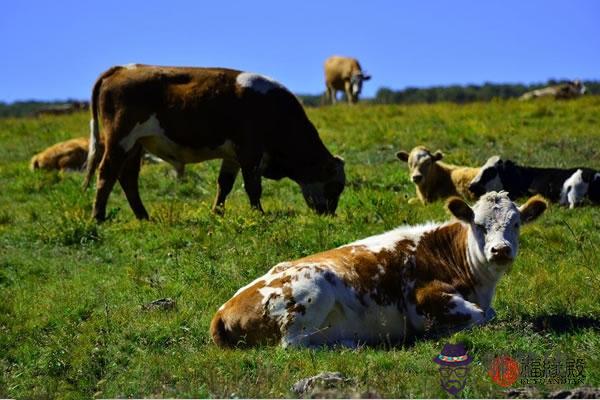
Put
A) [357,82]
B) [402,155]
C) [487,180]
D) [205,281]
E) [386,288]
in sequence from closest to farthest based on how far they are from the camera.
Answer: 1. [386,288]
2. [205,281]
3. [487,180]
4. [402,155]
5. [357,82]

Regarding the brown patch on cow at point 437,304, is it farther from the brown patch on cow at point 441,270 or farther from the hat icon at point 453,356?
Result: the hat icon at point 453,356

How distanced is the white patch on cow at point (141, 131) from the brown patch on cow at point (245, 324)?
7.23 metres

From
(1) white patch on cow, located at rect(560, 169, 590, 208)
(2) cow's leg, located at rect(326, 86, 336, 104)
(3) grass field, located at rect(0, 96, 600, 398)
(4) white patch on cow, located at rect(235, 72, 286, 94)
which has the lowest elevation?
(3) grass field, located at rect(0, 96, 600, 398)

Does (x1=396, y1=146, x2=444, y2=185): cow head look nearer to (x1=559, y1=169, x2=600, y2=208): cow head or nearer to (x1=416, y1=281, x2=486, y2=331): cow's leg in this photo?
(x1=559, y1=169, x2=600, y2=208): cow head

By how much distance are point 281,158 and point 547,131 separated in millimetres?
9094

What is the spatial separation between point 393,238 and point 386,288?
0.72 meters

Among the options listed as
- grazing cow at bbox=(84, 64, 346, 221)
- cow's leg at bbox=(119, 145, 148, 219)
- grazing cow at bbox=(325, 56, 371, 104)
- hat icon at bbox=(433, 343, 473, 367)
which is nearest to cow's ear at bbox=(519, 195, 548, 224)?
hat icon at bbox=(433, 343, 473, 367)

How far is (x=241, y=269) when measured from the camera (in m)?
11.1

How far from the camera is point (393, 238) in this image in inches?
369

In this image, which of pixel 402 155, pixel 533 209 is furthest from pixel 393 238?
pixel 402 155

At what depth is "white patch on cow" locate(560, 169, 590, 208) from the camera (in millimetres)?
15242

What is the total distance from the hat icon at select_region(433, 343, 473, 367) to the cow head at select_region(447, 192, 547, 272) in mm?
1124

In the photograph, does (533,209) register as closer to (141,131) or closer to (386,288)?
(386,288)

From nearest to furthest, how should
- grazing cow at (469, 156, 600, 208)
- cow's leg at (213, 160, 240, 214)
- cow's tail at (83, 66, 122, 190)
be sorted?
grazing cow at (469, 156, 600, 208) → cow's tail at (83, 66, 122, 190) → cow's leg at (213, 160, 240, 214)
